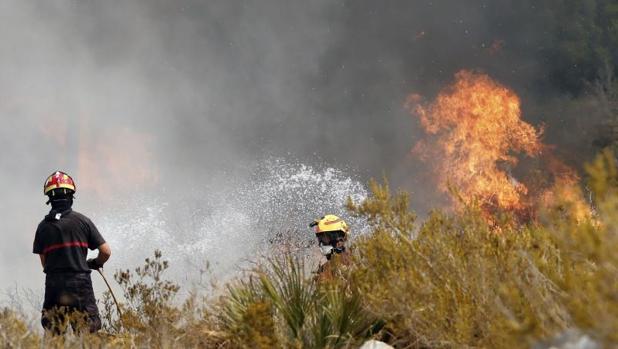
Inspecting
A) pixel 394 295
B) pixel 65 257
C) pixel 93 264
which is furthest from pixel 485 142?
pixel 394 295

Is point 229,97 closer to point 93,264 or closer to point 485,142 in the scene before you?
point 485,142

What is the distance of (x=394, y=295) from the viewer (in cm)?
493

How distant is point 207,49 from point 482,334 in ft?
202

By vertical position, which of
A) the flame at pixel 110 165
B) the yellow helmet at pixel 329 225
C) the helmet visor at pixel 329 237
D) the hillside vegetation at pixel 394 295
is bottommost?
the hillside vegetation at pixel 394 295

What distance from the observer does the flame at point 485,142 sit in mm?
33125

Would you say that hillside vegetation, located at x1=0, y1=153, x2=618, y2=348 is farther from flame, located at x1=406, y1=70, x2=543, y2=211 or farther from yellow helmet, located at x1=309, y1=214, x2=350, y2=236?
flame, located at x1=406, y1=70, x2=543, y2=211

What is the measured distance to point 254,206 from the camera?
51.8 metres

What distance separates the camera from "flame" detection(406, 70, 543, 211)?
109 feet

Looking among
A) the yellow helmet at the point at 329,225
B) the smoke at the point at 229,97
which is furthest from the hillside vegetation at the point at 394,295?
the smoke at the point at 229,97

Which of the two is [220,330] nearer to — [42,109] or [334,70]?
[42,109]

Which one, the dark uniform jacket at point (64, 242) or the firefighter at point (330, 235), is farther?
the firefighter at point (330, 235)

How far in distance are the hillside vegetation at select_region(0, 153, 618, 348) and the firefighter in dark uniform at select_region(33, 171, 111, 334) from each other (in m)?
0.43

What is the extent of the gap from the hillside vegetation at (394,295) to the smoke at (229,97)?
4113 centimetres

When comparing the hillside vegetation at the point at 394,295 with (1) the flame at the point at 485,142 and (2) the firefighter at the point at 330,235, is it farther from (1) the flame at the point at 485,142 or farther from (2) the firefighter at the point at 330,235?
(1) the flame at the point at 485,142
